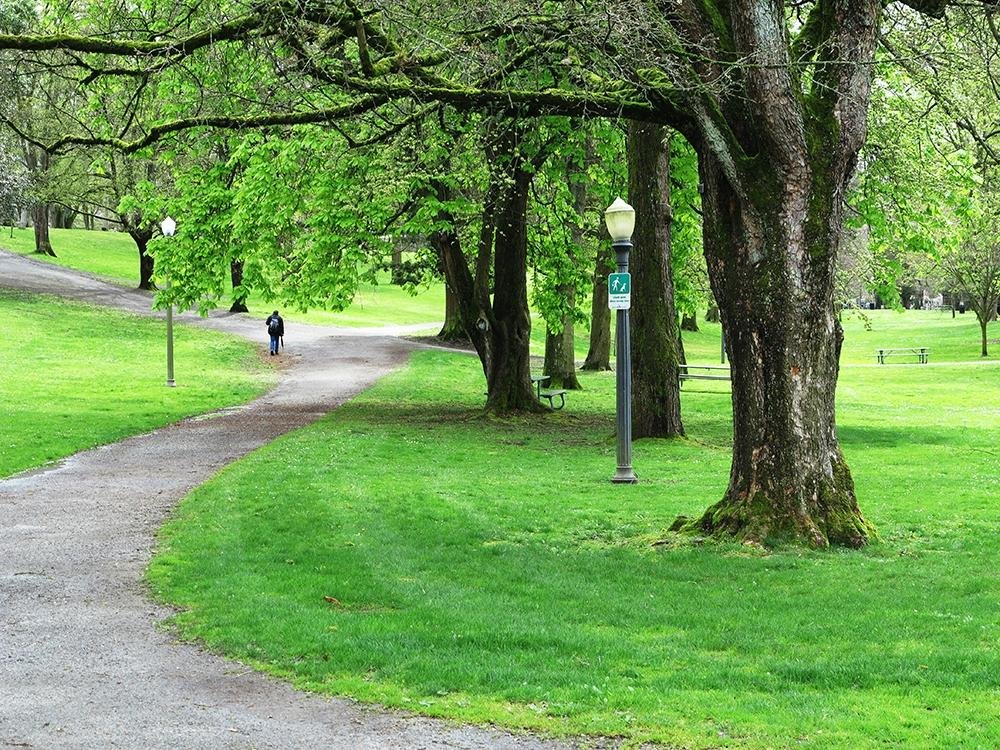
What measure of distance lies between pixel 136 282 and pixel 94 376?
31.6 m

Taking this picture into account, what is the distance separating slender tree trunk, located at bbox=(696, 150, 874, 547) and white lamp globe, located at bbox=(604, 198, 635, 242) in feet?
12.7

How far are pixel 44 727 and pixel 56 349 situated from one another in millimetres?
33476

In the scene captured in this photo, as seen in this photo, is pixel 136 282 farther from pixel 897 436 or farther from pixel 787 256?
pixel 787 256

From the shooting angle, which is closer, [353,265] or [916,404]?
[353,265]

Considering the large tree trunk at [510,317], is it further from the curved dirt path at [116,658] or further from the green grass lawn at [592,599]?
the curved dirt path at [116,658]

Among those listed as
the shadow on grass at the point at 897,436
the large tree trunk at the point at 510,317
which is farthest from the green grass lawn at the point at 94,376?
the shadow on grass at the point at 897,436

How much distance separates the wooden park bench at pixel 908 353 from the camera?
55.9 meters

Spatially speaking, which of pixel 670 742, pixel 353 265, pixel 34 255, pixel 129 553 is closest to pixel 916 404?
pixel 353 265

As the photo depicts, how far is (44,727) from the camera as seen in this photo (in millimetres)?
6074

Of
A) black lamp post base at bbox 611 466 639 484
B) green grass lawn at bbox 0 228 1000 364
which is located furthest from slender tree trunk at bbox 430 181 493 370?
green grass lawn at bbox 0 228 1000 364

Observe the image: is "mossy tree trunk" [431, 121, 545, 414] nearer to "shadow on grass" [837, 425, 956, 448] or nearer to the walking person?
"shadow on grass" [837, 425, 956, 448]

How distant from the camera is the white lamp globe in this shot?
15047 millimetres

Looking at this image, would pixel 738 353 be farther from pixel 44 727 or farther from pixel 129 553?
pixel 44 727

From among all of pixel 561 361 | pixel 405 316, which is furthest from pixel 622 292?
pixel 405 316
